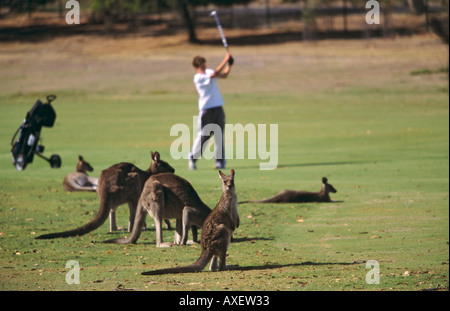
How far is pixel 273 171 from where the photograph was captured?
16828mm

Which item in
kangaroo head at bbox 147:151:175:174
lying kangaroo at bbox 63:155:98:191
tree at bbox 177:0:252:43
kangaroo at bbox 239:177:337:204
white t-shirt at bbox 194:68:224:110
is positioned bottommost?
kangaroo at bbox 239:177:337:204

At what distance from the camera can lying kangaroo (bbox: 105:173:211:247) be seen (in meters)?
9.25

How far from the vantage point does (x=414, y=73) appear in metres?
41.7

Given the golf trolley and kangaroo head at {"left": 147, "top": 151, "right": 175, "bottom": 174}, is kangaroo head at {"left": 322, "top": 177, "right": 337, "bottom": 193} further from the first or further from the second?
the golf trolley

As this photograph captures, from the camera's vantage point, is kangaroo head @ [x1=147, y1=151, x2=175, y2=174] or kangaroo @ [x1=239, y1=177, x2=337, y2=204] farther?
kangaroo @ [x1=239, y1=177, x2=337, y2=204]

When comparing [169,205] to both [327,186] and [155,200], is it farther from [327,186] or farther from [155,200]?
[327,186]

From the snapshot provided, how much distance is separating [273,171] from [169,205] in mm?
7663

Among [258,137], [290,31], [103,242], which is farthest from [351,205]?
[290,31]

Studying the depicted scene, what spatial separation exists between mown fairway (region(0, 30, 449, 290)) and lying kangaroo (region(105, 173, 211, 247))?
0.23 metres

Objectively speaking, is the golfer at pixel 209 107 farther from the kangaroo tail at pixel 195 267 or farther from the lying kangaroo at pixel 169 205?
the kangaroo tail at pixel 195 267

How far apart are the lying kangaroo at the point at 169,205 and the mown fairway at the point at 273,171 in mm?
230

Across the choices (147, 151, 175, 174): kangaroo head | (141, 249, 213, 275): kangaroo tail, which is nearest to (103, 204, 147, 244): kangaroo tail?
(147, 151, 175, 174): kangaroo head
